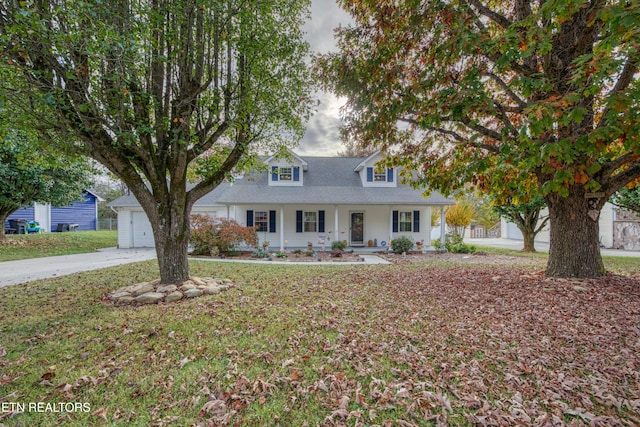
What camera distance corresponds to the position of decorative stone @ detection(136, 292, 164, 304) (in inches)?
226

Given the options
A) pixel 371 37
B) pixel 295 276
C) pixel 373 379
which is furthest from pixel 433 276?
pixel 371 37

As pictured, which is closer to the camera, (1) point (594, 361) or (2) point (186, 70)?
(1) point (594, 361)

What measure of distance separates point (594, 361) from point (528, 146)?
10.4ft

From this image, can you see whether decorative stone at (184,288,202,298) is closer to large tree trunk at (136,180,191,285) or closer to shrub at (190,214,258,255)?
large tree trunk at (136,180,191,285)

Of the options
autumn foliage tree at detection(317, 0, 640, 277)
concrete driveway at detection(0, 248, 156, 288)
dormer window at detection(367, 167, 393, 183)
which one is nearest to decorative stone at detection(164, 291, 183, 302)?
concrete driveway at detection(0, 248, 156, 288)

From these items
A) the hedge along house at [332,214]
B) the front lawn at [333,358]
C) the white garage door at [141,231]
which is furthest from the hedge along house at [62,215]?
the front lawn at [333,358]

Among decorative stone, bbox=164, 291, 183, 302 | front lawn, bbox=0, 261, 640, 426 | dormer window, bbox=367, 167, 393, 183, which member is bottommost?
front lawn, bbox=0, 261, 640, 426

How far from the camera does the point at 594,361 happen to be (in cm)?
328

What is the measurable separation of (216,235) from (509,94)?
11940 millimetres

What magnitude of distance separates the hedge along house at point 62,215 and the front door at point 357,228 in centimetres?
1983

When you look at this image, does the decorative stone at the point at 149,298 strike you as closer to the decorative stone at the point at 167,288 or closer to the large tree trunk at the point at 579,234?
the decorative stone at the point at 167,288

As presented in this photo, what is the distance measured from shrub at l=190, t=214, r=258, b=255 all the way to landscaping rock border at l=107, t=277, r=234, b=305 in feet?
20.3

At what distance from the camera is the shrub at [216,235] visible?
12.9m

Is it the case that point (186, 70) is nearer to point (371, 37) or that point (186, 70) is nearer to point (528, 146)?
point (371, 37)
